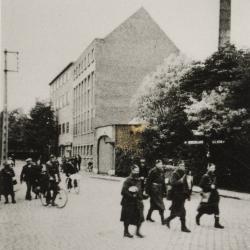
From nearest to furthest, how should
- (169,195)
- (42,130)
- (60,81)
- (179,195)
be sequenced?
(179,195) < (169,195) < (42,130) < (60,81)

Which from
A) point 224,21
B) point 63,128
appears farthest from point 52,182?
point 63,128

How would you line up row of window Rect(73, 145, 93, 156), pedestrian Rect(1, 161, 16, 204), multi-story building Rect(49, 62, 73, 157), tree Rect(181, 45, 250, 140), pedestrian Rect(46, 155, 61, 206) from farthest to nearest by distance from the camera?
1. multi-story building Rect(49, 62, 73, 157)
2. row of window Rect(73, 145, 93, 156)
3. tree Rect(181, 45, 250, 140)
4. pedestrian Rect(1, 161, 16, 204)
5. pedestrian Rect(46, 155, 61, 206)

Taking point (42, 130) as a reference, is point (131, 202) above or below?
below

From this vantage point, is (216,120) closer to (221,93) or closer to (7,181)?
(221,93)

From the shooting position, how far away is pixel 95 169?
44.6m

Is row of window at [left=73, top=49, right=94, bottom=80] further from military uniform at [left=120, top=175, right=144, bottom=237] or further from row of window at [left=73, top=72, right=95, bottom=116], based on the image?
military uniform at [left=120, top=175, right=144, bottom=237]

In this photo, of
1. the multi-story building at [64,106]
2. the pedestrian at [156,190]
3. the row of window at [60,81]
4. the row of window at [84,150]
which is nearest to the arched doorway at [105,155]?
the row of window at [84,150]

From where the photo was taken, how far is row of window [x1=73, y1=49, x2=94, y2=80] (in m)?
46.3

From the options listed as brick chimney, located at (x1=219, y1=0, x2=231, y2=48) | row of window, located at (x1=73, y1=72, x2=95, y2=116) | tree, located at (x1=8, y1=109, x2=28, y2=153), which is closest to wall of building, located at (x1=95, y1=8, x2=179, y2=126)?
row of window, located at (x1=73, y1=72, x2=95, y2=116)

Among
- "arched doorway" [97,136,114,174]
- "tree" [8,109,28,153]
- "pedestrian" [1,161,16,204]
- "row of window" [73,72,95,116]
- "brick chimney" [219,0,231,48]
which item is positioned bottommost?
"pedestrian" [1,161,16,204]

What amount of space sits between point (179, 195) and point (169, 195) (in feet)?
0.82

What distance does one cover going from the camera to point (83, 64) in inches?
1991

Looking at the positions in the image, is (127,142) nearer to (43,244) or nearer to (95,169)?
(95,169)

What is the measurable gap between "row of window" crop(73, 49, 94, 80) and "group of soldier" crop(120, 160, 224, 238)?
3446cm
